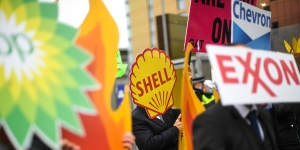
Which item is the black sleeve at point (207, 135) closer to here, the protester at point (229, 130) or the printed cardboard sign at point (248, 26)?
the protester at point (229, 130)

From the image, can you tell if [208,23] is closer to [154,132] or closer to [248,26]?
[248,26]

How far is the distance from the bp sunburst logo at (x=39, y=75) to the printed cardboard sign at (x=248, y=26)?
207 centimetres

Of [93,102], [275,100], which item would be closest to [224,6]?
[275,100]

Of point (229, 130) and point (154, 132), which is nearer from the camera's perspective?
point (229, 130)

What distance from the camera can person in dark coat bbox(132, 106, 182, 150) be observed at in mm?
3158

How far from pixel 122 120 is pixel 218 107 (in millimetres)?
592

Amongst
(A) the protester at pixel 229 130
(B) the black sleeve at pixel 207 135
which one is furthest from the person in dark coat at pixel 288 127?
(B) the black sleeve at pixel 207 135

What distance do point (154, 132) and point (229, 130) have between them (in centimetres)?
150

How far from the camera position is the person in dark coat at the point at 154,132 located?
3158 mm

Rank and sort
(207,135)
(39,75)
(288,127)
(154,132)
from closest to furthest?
(39,75) → (207,135) → (288,127) → (154,132)

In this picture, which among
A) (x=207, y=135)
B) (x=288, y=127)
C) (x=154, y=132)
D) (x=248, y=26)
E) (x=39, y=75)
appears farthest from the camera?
(x=248, y=26)

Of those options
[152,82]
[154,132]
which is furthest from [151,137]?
[152,82]

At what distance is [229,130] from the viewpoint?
→ 6.09ft

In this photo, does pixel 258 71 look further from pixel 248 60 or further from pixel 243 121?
pixel 243 121
